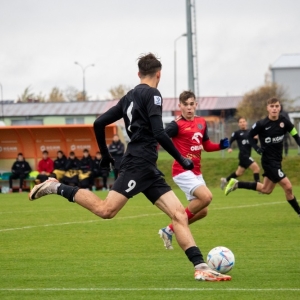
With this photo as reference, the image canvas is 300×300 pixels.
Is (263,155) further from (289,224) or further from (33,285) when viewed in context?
(33,285)

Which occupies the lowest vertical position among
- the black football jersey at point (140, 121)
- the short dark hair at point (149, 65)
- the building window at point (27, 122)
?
the building window at point (27, 122)

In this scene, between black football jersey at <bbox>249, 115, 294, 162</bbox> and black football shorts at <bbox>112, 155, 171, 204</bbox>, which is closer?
black football shorts at <bbox>112, 155, 171, 204</bbox>

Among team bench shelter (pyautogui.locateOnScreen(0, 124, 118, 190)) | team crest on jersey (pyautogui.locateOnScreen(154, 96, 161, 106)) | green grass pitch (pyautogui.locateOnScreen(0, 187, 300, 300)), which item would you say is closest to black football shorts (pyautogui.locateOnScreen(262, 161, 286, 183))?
green grass pitch (pyautogui.locateOnScreen(0, 187, 300, 300))

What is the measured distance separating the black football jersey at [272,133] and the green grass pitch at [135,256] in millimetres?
1332

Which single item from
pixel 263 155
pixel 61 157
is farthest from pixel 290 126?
pixel 61 157

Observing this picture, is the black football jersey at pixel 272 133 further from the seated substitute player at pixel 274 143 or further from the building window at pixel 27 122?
the building window at pixel 27 122

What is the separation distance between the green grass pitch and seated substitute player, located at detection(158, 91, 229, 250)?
2.13ft

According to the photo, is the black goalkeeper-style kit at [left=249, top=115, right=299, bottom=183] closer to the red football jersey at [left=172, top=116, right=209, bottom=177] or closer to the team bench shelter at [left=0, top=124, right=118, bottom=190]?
the red football jersey at [left=172, top=116, right=209, bottom=177]


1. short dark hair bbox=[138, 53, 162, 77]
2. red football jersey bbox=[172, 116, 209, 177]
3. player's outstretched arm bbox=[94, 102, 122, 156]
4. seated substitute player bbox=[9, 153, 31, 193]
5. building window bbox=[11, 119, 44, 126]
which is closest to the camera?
short dark hair bbox=[138, 53, 162, 77]

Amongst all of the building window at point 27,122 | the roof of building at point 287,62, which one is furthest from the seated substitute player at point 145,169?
the roof of building at point 287,62

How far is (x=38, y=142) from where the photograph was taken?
107ft

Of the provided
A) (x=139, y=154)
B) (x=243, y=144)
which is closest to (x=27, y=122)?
(x=243, y=144)

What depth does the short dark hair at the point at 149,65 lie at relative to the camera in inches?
341

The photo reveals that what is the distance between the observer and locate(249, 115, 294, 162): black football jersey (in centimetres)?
1575
